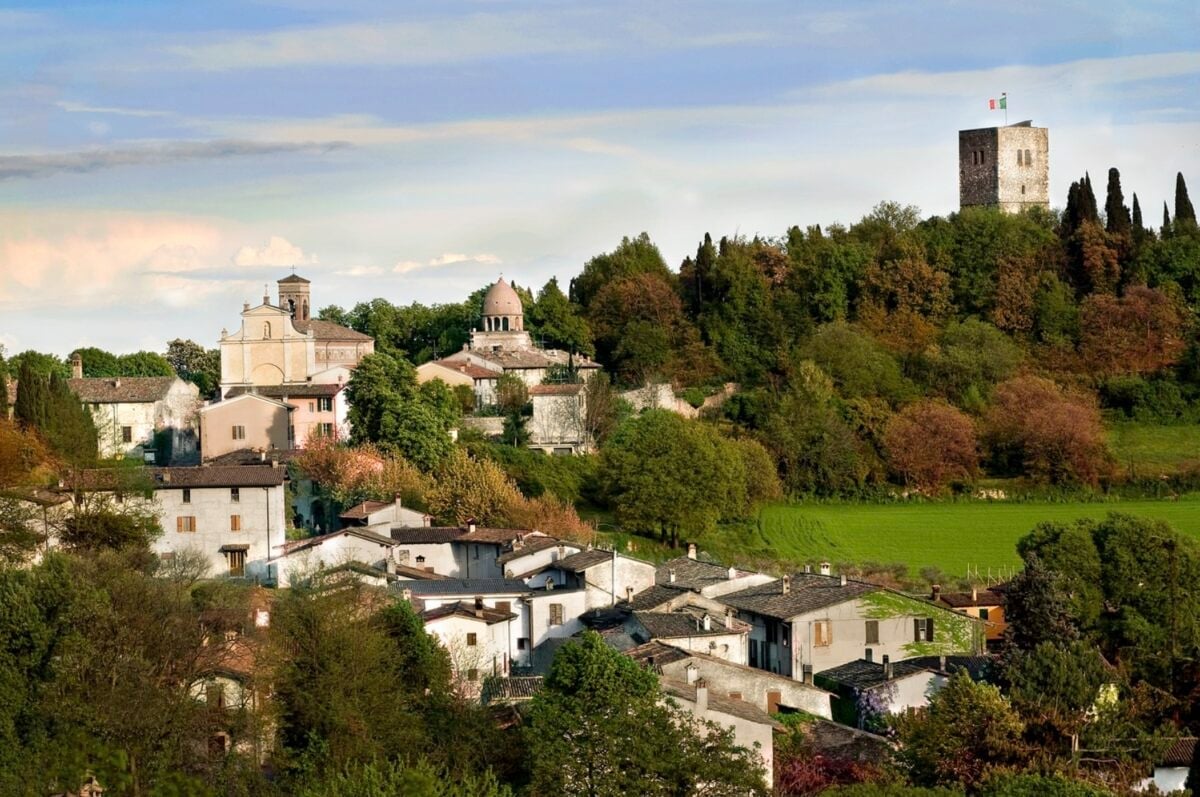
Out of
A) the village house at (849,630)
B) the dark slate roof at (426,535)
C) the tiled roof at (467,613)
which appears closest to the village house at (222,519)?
the dark slate roof at (426,535)

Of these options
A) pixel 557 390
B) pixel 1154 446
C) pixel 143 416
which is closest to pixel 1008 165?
pixel 1154 446

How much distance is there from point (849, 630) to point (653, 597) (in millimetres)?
4434

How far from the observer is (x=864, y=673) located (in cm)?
3766

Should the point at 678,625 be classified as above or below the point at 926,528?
below

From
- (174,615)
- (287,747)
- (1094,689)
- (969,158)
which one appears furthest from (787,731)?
(969,158)

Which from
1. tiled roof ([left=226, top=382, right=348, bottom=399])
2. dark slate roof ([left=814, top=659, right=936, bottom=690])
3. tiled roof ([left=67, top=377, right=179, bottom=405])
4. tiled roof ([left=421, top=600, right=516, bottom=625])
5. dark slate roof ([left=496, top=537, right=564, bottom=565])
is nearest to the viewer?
dark slate roof ([left=814, top=659, right=936, bottom=690])

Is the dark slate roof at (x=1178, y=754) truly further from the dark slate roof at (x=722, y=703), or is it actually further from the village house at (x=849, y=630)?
the village house at (x=849, y=630)

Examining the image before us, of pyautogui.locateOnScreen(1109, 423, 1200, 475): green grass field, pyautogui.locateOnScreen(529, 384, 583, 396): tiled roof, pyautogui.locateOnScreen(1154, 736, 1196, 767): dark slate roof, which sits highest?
pyautogui.locateOnScreen(529, 384, 583, 396): tiled roof

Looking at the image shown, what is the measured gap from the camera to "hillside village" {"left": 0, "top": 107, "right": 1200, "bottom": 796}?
32.2m

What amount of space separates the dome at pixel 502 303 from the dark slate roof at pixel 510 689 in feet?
132

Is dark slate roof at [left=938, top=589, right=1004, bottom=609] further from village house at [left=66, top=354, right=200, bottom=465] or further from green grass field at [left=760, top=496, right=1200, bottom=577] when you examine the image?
village house at [left=66, top=354, right=200, bottom=465]

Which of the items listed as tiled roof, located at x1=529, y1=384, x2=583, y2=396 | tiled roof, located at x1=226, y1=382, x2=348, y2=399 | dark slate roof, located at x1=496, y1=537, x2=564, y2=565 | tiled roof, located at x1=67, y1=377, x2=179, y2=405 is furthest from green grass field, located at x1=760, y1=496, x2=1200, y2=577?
tiled roof, located at x1=67, y1=377, x2=179, y2=405

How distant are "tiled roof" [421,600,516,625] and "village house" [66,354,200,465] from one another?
1020 inches

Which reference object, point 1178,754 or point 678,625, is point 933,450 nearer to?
point 678,625
